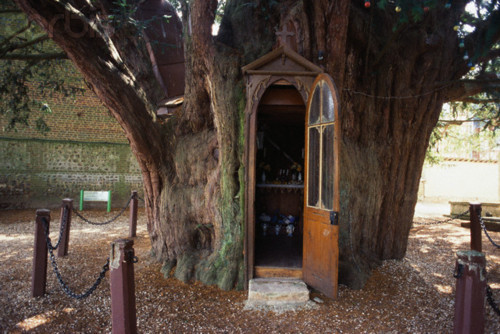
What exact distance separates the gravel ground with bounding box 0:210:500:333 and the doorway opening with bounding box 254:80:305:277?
1.35 m

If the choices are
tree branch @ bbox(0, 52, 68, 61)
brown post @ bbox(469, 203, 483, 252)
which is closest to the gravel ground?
brown post @ bbox(469, 203, 483, 252)

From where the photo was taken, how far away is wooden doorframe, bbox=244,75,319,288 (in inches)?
177

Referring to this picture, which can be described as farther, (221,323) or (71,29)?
(71,29)

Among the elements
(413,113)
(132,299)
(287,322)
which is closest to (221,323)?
(287,322)

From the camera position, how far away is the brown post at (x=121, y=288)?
9.86 feet

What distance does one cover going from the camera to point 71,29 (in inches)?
176

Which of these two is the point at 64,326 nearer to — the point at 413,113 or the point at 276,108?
the point at 276,108

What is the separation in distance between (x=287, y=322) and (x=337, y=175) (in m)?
1.90

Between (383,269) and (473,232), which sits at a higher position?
(473,232)

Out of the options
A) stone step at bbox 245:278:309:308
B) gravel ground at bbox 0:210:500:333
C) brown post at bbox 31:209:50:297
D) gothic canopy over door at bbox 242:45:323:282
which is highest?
gothic canopy over door at bbox 242:45:323:282

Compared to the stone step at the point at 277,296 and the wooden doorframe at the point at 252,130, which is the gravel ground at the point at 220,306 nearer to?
the stone step at the point at 277,296

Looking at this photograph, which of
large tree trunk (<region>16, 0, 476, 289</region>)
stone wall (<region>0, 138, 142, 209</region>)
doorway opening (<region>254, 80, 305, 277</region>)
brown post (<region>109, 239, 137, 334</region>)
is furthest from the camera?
stone wall (<region>0, 138, 142, 209</region>)

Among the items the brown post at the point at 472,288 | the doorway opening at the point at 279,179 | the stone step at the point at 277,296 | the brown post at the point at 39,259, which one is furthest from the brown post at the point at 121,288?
the brown post at the point at 472,288

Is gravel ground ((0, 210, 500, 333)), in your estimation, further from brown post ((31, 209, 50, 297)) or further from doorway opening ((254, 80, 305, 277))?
doorway opening ((254, 80, 305, 277))
